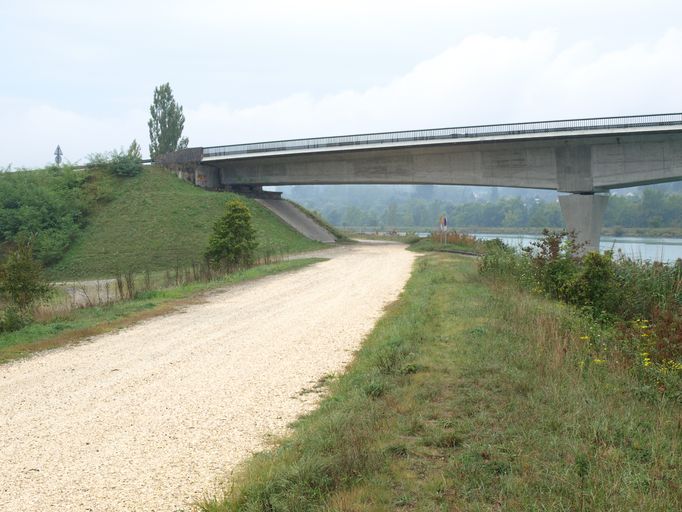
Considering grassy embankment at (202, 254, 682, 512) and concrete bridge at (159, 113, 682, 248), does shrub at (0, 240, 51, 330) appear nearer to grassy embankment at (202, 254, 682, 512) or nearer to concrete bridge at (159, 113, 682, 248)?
grassy embankment at (202, 254, 682, 512)

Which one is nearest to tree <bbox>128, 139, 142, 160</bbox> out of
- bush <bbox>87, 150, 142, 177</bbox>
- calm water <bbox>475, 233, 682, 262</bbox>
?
bush <bbox>87, 150, 142, 177</bbox>

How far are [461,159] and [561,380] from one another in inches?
1400

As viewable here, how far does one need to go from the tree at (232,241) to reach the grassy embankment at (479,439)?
20.0 metres

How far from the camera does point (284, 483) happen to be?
4.89 meters

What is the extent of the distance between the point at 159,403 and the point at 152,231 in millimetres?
35618

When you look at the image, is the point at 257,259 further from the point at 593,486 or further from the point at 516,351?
the point at 593,486

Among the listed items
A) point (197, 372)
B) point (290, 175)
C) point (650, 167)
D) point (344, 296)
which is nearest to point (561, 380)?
point (197, 372)

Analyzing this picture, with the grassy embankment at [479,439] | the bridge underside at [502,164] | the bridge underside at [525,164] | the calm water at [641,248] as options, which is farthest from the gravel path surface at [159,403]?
the bridge underside at [502,164]

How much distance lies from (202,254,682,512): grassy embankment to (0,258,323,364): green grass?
22.8ft

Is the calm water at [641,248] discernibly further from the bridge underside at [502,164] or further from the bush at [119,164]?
the bush at [119,164]

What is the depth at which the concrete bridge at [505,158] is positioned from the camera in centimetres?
3366

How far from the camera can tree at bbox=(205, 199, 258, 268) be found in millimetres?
28625

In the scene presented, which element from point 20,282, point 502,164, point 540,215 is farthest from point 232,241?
point 540,215

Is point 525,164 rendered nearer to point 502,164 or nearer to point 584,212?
point 502,164
